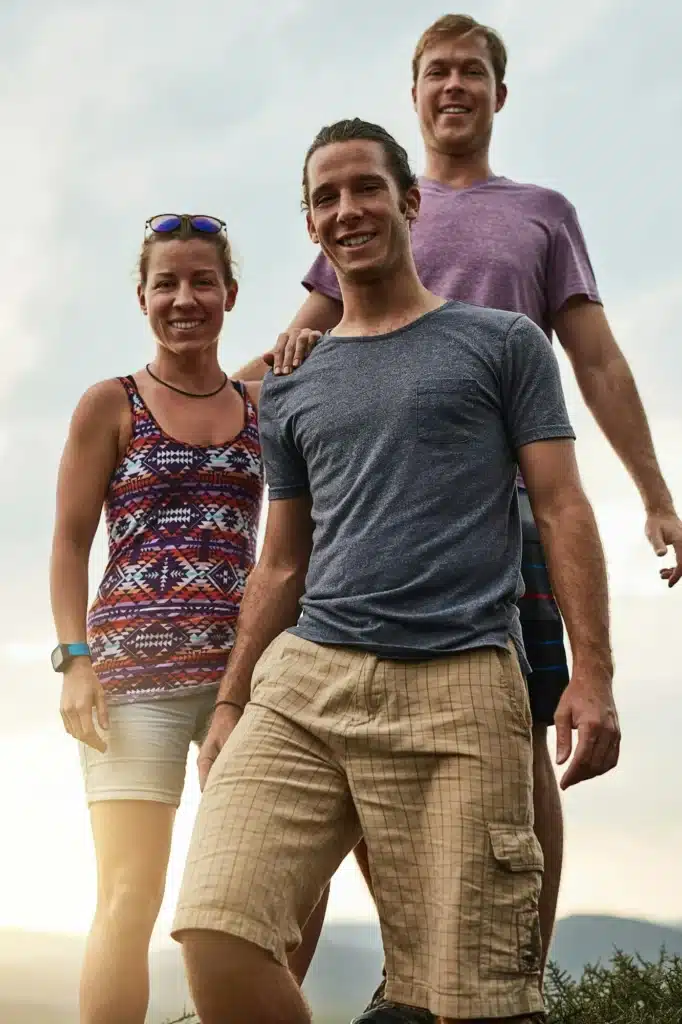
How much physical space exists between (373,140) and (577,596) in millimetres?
1292

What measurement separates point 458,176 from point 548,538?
174 cm

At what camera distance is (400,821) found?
271cm

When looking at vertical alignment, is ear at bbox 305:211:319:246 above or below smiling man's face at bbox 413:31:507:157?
below

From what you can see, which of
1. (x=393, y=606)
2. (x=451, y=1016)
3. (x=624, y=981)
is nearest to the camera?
(x=451, y=1016)

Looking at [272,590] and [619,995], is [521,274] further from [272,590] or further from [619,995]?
[619,995]

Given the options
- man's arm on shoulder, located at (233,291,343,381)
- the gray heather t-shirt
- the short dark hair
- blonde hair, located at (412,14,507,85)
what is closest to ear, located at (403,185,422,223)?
the short dark hair

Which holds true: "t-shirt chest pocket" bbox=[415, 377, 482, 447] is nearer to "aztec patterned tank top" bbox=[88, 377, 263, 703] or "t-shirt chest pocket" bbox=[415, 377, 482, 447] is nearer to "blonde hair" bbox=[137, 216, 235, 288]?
"aztec patterned tank top" bbox=[88, 377, 263, 703]

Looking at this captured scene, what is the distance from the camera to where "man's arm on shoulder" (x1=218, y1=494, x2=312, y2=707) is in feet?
10.5

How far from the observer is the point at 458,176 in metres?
4.21

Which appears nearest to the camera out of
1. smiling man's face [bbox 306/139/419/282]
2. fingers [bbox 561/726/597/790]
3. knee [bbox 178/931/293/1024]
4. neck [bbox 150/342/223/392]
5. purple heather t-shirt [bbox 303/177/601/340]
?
knee [bbox 178/931/293/1024]

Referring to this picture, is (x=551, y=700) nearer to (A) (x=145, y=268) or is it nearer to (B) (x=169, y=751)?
(B) (x=169, y=751)

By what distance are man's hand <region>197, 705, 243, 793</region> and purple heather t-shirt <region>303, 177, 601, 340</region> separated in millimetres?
1410

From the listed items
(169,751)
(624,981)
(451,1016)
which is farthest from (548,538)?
(624,981)

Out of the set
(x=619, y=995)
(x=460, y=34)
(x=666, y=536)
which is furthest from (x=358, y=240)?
(x=619, y=995)
